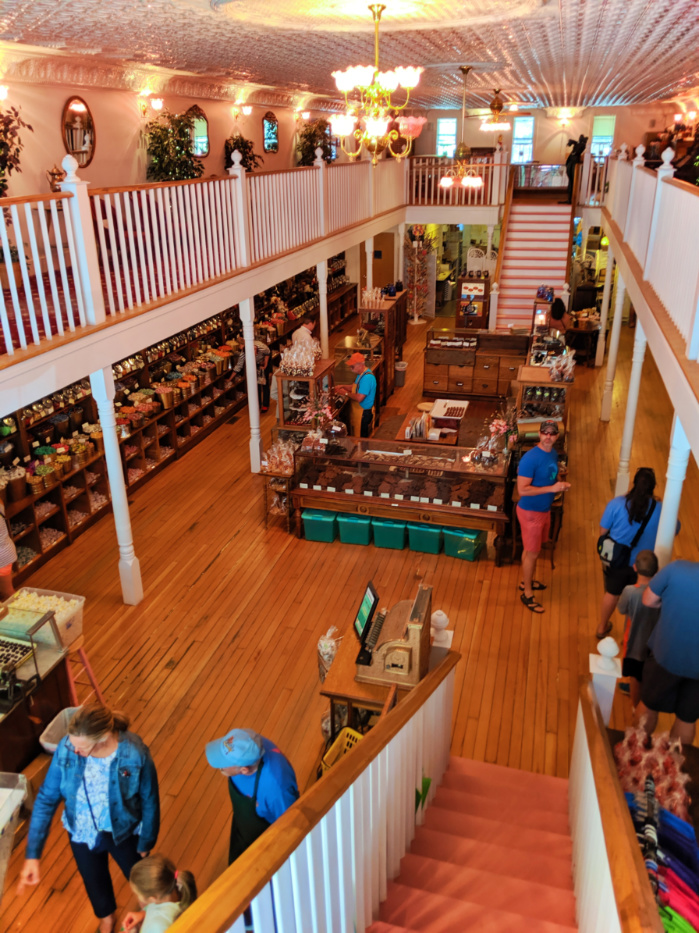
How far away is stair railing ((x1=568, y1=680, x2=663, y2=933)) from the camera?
190 cm

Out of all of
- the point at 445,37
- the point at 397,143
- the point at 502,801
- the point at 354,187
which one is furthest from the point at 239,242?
the point at 397,143

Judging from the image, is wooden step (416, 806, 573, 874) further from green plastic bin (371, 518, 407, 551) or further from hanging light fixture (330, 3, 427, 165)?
hanging light fixture (330, 3, 427, 165)

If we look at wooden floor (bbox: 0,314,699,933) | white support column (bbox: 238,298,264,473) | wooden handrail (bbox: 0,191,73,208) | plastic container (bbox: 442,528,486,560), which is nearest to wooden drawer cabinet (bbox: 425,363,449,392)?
wooden floor (bbox: 0,314,699,933)

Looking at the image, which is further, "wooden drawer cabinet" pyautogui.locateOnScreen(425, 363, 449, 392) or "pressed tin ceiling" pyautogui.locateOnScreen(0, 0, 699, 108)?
"wooden drawer cabinet" pyautogui.locateOnScreen(425, 363, 449, 392)

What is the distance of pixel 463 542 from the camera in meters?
7.95

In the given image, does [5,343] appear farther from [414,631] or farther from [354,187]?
[354,187]

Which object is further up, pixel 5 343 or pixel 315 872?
pixel 5 343

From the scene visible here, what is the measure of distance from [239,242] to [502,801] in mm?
6839

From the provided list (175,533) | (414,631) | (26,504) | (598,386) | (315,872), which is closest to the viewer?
(315,872)

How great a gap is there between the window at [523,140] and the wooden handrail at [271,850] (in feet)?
71.9

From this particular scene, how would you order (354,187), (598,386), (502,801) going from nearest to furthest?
(502,801)
(354,187)
(598,386)

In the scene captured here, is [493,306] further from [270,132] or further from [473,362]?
[270,132]

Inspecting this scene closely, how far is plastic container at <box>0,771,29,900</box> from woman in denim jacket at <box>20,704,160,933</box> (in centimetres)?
44

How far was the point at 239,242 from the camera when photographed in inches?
340
